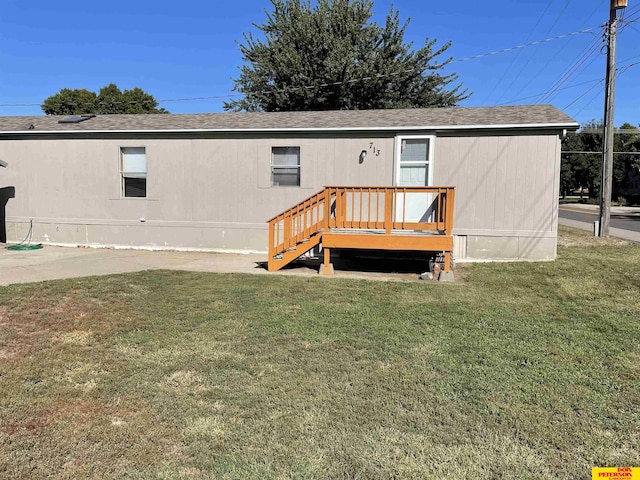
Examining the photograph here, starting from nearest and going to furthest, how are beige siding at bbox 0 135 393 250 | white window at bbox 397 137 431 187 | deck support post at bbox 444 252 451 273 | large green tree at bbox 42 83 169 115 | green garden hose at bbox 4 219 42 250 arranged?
deck support post at bbox 444 252 451 273 → white window at bbox 397 137 431 187 → beige siding at bbox 0 135 393 250 → green garden hose at bbox 4 219 42 250 → large green tree at bbox 42 83 169 115

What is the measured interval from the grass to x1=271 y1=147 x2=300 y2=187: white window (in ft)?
14.2

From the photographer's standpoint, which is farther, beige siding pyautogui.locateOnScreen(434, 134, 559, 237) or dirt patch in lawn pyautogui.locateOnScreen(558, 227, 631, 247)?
dirt patch in lawn pyautogui.locateOnScreen(558, 227, 631, 247)

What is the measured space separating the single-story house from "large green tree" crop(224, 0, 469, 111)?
1156 centimetres

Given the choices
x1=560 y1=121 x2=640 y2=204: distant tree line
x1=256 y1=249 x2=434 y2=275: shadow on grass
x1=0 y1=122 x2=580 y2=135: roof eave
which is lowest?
x1=256 y1=249 x2=434 y2=275: shadow on grass

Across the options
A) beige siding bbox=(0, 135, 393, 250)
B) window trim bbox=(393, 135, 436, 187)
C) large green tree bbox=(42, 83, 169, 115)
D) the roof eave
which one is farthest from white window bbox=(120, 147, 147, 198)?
large green tree bbox=(42, 83, 169, 115)

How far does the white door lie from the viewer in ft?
29.2

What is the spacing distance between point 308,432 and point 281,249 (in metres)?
5.44

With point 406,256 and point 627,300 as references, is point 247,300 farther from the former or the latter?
point 627,300

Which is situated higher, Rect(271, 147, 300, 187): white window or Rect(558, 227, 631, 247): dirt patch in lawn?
Rect(271, 147, 300, 187): white window

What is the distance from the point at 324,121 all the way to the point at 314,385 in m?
7.38

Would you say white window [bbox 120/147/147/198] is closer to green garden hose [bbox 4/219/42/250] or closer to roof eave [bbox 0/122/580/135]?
roof eave [bbox 0/122/580/135]

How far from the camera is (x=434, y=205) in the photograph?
8.79 m

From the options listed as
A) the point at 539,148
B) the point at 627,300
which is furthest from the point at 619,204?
the point at 627,300

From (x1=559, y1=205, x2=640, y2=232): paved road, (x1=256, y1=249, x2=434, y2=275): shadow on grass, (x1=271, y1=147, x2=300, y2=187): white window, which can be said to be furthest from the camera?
(x1=559, y1=205, x2=640, y2=232): paved road
